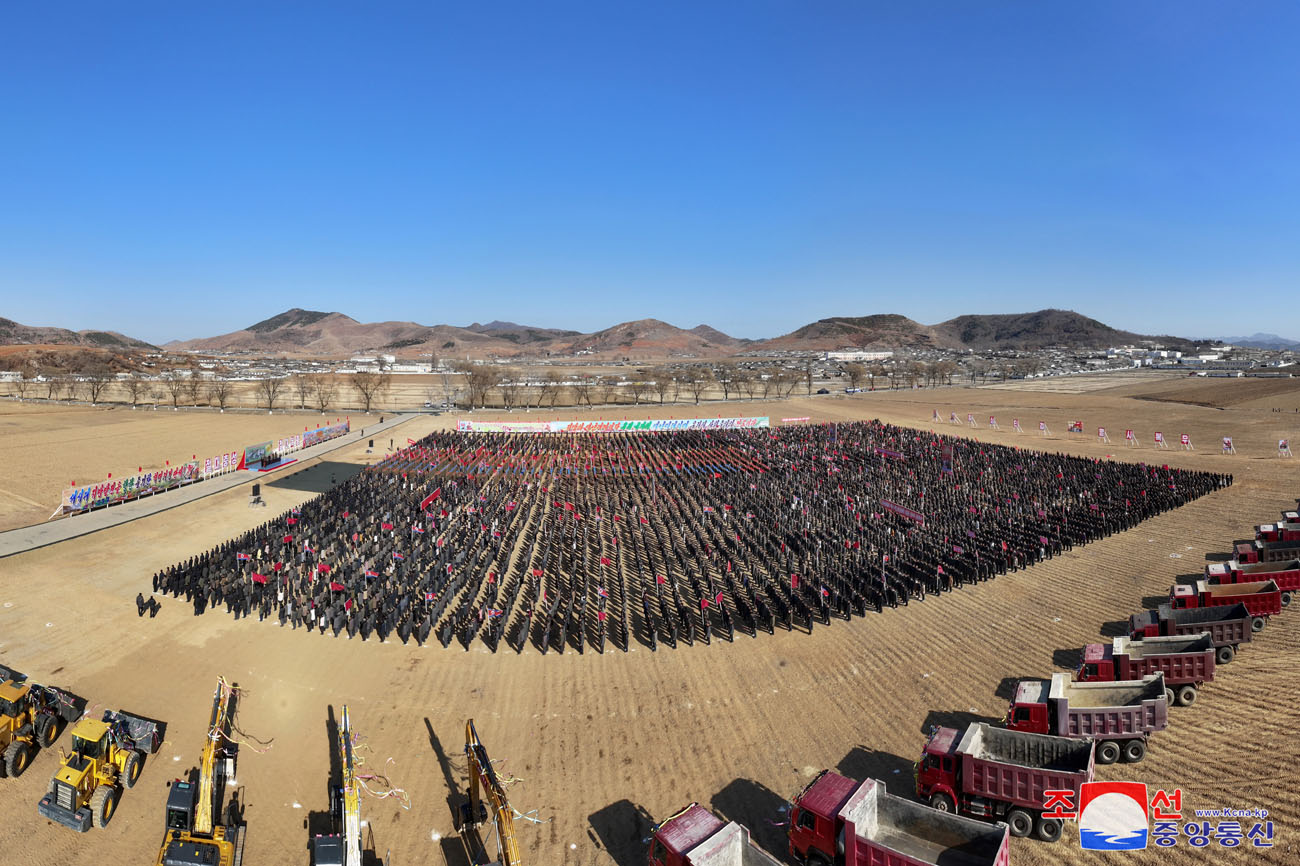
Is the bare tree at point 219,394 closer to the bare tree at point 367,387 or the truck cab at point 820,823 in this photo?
the bare tree at point 367,387

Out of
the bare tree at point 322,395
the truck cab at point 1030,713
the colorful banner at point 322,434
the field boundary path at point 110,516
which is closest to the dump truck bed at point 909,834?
the truck cab at point 1030,713

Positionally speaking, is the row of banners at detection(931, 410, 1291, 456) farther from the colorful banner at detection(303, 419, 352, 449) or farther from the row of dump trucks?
the colorful banner at detection(303, 419, 352, 449)

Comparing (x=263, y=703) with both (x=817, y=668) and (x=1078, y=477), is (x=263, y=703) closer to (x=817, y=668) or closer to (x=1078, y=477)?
(x=817, y=668)

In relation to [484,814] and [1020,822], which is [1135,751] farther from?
[484,814]

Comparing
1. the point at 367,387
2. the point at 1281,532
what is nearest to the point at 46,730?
the point at 1281,532
